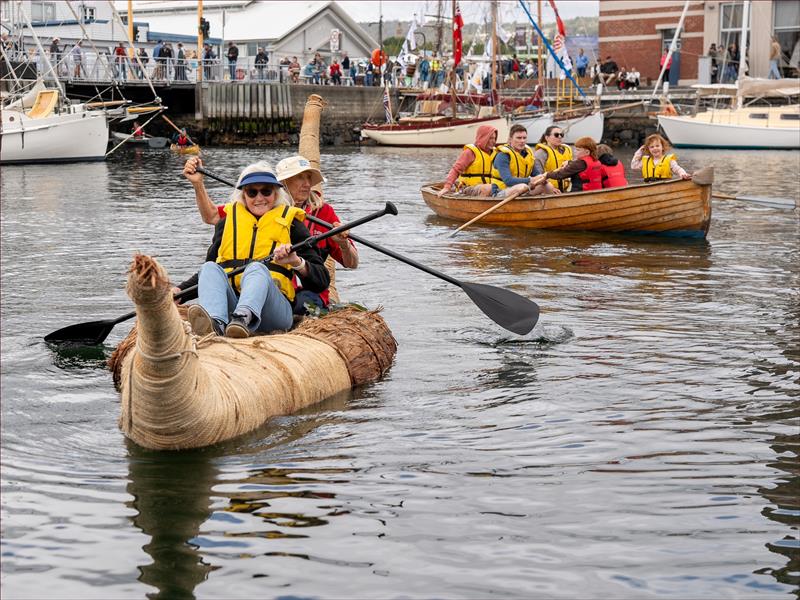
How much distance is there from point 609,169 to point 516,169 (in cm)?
136

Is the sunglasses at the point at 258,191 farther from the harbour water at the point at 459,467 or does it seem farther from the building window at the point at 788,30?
the building window at the point at 788,30

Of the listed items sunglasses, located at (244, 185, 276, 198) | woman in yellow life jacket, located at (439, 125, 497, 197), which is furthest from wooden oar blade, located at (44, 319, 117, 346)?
woman in yellow life jacket, located at (439, 125, 497, 197)

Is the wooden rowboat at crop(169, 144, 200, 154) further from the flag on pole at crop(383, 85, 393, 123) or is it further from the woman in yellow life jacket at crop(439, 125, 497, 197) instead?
the woman in yellow life jacket at crop(439, 125, 497, 197)

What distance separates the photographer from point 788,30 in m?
54.9

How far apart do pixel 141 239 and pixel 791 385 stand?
11.1 meters

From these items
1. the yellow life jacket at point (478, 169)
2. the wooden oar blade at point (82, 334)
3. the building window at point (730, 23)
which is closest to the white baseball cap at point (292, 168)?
the wooden oar blade at point (82, 334)

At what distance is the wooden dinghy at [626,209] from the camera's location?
664 inches

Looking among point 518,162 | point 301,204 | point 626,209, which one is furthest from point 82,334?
point 626,209

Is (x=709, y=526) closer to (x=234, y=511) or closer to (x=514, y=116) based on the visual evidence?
(x=234, y=511)

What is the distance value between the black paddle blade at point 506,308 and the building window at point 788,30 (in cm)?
4821

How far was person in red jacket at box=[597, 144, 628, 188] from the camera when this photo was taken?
57.2ft

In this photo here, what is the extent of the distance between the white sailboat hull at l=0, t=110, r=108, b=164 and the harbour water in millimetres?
21207

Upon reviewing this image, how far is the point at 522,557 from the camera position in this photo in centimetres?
553

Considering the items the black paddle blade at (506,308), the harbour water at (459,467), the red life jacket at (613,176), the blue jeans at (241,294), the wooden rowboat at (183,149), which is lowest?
the harbour water at (459,467)
